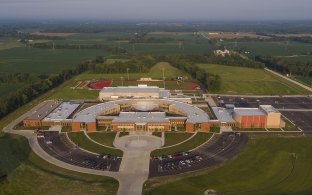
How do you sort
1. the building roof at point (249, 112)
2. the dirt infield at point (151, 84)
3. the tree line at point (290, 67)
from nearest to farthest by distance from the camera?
the building roof at point (249, 112)
the dirt infield at point (151, 84)
the tree line at point (290, 67)

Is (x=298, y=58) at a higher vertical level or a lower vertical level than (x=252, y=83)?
higher

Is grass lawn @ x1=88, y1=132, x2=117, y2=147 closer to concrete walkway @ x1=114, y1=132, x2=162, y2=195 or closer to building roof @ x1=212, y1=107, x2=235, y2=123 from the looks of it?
concrete walkway @ x1=114, y1=132, x2=162, y2=195

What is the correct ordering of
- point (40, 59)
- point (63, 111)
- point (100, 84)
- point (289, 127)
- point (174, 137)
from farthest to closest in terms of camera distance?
point (40, 59) < point (100, 84) < point (63, 111) < point (289, 127) < point (174, 137)

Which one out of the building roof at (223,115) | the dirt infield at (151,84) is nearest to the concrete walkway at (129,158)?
the building roof at (223,115)

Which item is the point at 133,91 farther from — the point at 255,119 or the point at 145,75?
A: the point at 145,75

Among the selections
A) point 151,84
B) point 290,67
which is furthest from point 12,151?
point 290,67

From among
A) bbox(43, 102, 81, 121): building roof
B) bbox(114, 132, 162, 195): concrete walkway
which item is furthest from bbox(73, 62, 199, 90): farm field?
bbox(114, 132, 162, 195): concrete walkway

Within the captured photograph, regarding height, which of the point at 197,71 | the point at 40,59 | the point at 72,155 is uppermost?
the point at 197,71

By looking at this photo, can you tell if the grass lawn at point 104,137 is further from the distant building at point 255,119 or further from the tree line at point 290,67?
the tree line at point 290,67
